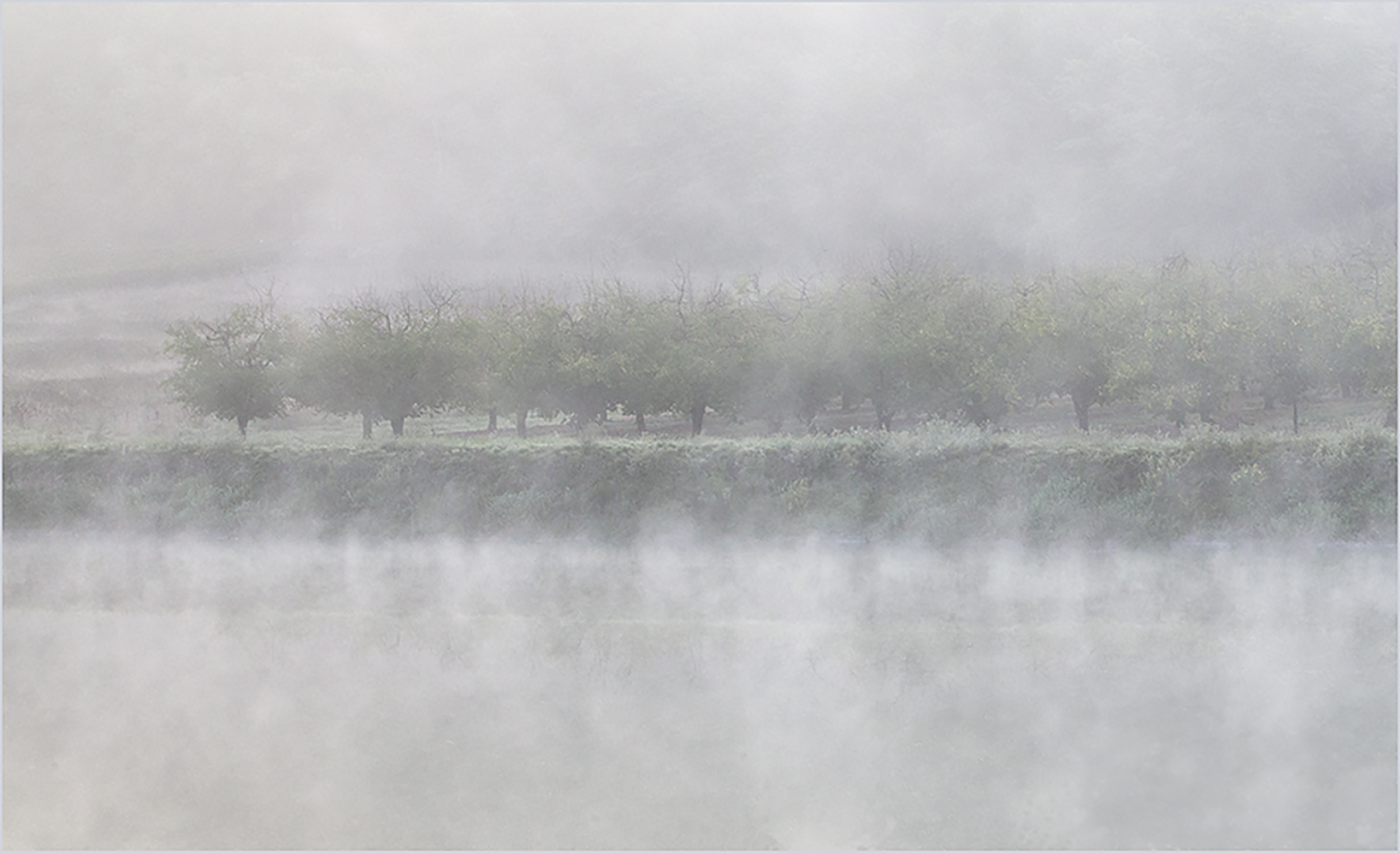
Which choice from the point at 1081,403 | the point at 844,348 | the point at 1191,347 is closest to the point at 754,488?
the point at 844,348

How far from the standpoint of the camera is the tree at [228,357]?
340 inches

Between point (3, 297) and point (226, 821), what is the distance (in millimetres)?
7247

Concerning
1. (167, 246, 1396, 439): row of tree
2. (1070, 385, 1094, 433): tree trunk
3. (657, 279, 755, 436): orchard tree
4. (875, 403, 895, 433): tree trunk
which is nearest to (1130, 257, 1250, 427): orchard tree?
(167, 246, 1396, 439): row of tree

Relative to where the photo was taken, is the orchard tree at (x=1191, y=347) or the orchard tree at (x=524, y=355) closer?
the orchard tree at (x=1191, y=347)

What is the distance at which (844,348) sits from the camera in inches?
305

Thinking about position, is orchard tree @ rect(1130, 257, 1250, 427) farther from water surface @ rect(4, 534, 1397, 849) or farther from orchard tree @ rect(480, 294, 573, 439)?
orchard tree @ rect(480, 294, 573, 439)

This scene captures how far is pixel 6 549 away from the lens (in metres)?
7.28

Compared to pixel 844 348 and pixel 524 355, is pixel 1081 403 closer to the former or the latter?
pixel 844 348

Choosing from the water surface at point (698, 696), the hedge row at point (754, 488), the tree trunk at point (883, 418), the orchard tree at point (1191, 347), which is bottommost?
the water surface at point (698, 696)

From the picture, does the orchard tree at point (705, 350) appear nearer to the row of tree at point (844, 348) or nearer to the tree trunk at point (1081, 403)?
the row of tree at point (844, 348)

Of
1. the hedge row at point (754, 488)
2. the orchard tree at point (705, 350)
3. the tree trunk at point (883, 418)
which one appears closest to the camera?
the hedge row at point (754, 488)

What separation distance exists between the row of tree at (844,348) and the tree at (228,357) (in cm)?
2

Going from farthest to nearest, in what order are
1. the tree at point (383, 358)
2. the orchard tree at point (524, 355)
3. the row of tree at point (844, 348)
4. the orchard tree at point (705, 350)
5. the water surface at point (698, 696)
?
the tree at point (383, 358), the orchard tree at point (524, 355), the orchard tree at point (705, 350), the row of tree at point (844, 348), the water surface at point (698, 696)

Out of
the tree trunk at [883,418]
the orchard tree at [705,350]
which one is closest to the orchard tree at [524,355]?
the orchard tree at [705,350]
